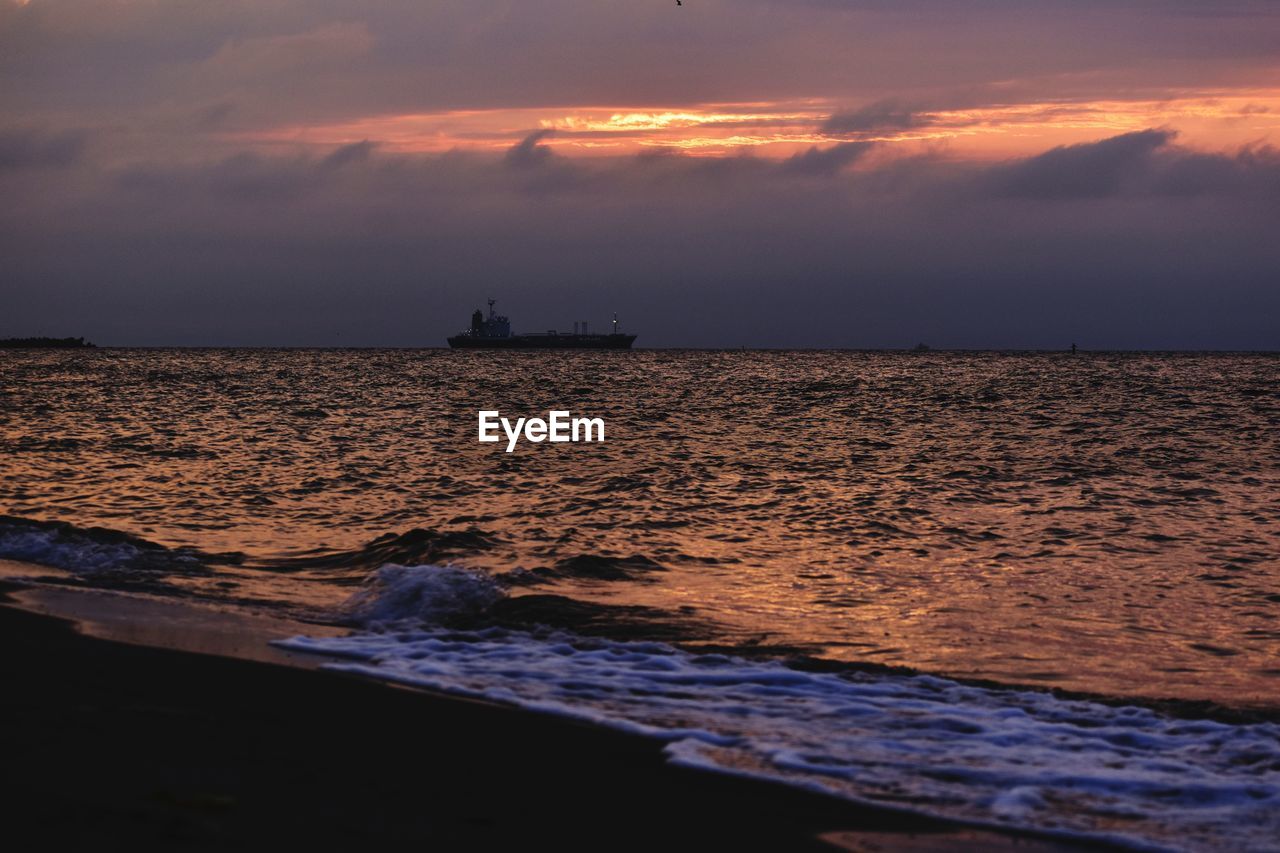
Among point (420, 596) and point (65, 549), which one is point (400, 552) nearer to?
point (420, 596)

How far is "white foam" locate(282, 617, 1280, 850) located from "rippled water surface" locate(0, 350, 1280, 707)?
1136 millimetres

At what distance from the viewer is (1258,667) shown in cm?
1021

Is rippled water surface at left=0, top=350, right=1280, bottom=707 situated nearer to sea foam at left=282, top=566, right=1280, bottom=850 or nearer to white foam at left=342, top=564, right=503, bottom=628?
white foam at left=342, top=564, right=503, bottom=628

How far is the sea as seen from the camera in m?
7.25

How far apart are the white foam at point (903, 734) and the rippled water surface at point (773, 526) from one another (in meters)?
1.14

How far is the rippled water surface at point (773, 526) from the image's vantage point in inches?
449

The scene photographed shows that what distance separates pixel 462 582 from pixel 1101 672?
6673 mm

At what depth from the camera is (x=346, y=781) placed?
19.4 ft

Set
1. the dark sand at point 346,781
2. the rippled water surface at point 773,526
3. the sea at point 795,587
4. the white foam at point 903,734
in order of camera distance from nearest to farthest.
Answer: the dark sand at point 346,781 < the white foam at point 903,734 < the sea at point 795,587 < the rippled water surface at point 773,526

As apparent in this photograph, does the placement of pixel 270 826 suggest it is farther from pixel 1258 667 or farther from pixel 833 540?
pixel 833 540

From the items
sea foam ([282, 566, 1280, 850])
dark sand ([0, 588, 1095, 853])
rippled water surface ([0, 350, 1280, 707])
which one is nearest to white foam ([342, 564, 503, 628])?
rippled water surface ([0, 350, 1280, 707])

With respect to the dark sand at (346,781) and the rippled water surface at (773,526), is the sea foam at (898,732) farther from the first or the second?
the rippled water surface at (773,526)

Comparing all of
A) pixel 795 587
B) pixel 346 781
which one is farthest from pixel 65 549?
pixel 346 781

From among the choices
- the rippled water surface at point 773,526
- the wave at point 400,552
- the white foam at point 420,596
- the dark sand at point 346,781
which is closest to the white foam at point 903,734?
the dark sand at point 346,781
